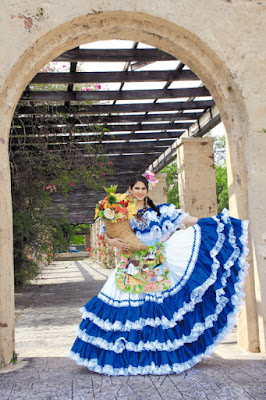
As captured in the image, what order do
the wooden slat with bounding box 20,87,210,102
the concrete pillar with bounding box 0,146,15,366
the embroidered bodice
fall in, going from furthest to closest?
1. the wooden slat with bounding box 20,87,210,102
2. the embroidered bodice
3. the concrete pillar with bounding box 0,146,15,366

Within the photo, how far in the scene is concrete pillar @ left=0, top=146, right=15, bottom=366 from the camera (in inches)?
151

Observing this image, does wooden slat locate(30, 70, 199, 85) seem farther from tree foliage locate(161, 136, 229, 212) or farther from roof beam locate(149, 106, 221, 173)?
tree foliage locate(161, 136, 229, 212)

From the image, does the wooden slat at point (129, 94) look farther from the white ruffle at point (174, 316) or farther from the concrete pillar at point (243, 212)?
the white ruffle at point (174, 316)

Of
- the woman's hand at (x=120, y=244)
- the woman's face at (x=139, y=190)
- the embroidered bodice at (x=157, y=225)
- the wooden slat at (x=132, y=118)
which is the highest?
the wooden slat at (x=132, y=118)

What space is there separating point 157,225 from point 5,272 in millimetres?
1406

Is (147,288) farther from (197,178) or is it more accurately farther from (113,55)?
(197,178)

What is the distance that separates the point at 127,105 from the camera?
7520 millimetres

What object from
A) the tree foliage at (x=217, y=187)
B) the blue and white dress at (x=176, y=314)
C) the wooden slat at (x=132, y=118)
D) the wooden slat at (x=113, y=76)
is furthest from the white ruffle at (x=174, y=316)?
the tree foliage at (x=217, y=187)

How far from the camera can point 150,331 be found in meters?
3.54

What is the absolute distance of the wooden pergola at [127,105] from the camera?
5.96 m

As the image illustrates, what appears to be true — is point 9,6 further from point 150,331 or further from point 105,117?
point 105,117

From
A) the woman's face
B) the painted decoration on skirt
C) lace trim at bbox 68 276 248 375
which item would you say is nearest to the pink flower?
the painted decoration on skirt

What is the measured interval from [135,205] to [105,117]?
4386 millimetres

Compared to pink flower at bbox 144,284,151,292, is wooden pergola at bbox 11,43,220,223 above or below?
above
